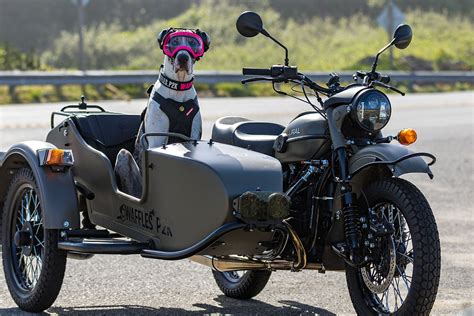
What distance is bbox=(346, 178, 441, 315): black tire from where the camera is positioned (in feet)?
16.8

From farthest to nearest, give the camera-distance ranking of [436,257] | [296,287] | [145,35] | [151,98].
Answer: [145,35] → [296,287] → [151,98] → [436,257]

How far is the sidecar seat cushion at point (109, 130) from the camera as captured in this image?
6852 mm

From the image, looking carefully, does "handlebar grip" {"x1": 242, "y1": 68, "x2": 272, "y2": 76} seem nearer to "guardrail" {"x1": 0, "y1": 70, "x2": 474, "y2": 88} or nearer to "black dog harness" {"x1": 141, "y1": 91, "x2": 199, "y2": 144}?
"black dog harness" {"x1": 141, "y1": 91, "x2": 199, "y2": 144}

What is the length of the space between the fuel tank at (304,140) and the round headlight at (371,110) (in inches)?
12.0

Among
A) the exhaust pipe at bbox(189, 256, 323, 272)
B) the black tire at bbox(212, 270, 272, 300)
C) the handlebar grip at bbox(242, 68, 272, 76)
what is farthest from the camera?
the black tire at bbox(212, 270, 272, 300)

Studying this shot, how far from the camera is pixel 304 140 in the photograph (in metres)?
5.88

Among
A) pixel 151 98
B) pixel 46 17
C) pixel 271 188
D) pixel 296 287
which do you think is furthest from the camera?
pixel 46 17

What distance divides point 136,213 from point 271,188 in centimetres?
97

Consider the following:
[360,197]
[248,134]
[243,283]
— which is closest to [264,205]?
[360,197]

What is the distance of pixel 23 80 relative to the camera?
24.2 meters

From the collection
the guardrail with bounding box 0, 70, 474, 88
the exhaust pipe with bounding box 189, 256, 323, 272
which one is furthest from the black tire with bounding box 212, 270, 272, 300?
the guardrail with bounding box 0, 70, 474, 88

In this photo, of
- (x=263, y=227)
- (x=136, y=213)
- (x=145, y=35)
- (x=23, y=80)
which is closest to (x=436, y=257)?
(x=263, y=227)

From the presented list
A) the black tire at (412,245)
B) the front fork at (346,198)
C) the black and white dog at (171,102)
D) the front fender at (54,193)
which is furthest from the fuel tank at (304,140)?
the front fender at (54,193)

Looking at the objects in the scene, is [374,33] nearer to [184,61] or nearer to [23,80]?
[23,80]
